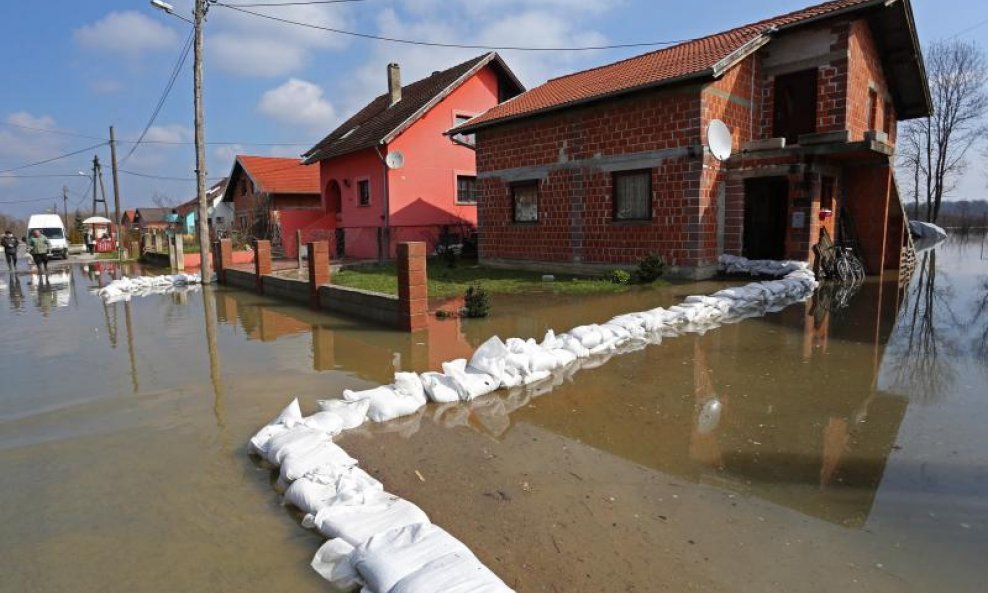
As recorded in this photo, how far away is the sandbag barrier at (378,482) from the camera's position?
2.40m

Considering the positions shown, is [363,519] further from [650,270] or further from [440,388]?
[650,270]

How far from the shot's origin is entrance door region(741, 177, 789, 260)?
43.1 ft

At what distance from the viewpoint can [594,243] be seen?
44.4ft

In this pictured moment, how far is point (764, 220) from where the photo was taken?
43.8 feet

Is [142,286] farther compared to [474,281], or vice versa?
[142,286]

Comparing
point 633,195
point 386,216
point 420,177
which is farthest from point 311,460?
point 420,177

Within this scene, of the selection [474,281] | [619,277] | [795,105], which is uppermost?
[795,105]

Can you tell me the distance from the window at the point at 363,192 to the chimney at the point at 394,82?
4.28 metres

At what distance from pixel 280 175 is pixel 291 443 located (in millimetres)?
27201

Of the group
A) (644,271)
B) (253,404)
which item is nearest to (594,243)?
(644,271)

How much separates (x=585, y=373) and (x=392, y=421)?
6.77ft

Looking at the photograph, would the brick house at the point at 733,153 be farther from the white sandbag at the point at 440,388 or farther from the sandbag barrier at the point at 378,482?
the white sandbag at the point at 440,388

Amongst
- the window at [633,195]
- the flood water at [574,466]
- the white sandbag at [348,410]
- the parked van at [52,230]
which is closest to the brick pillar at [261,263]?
the flood water at [574,466]

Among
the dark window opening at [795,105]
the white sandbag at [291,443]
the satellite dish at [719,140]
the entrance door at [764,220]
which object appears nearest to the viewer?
the white sandbag at [291,443]
